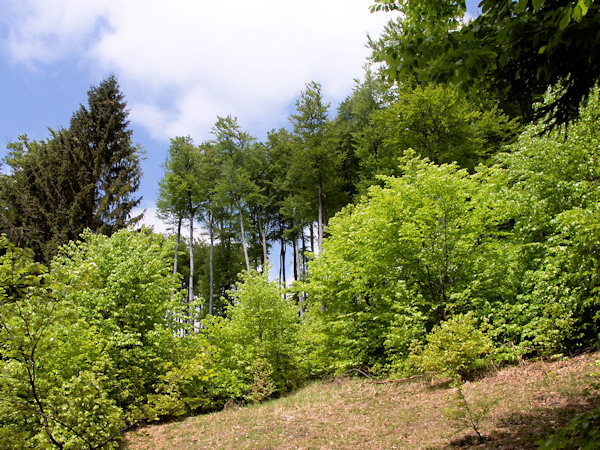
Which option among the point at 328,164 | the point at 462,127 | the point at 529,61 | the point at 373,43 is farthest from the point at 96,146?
the point at 529,61

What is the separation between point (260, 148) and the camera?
84.1ft

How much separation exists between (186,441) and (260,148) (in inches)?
792

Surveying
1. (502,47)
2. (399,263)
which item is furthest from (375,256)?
(502,47)

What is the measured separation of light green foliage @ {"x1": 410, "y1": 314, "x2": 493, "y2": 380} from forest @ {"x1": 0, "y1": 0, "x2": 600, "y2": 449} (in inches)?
1.9

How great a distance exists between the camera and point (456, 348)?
819 cm

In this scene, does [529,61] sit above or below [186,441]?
above

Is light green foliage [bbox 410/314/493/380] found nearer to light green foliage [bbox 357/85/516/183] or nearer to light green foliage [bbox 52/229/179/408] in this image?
light green foliage [bbox 52/229/179/408]

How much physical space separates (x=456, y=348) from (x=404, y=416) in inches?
74.9

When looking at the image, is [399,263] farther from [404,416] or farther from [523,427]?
[523,427]

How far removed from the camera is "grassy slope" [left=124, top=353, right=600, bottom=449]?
577 cm

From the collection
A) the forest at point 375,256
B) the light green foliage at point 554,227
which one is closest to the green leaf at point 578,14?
the forest at point 375,256

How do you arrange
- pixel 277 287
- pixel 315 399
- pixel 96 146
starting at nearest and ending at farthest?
1. pixel 315 399
2. pixel 277 287
3. pixel 96 146

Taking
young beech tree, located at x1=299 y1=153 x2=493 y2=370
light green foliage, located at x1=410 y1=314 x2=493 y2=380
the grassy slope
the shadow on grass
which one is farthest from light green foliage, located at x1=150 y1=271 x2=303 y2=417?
the shadow on grass

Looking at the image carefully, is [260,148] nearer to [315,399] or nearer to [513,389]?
[315,399]
